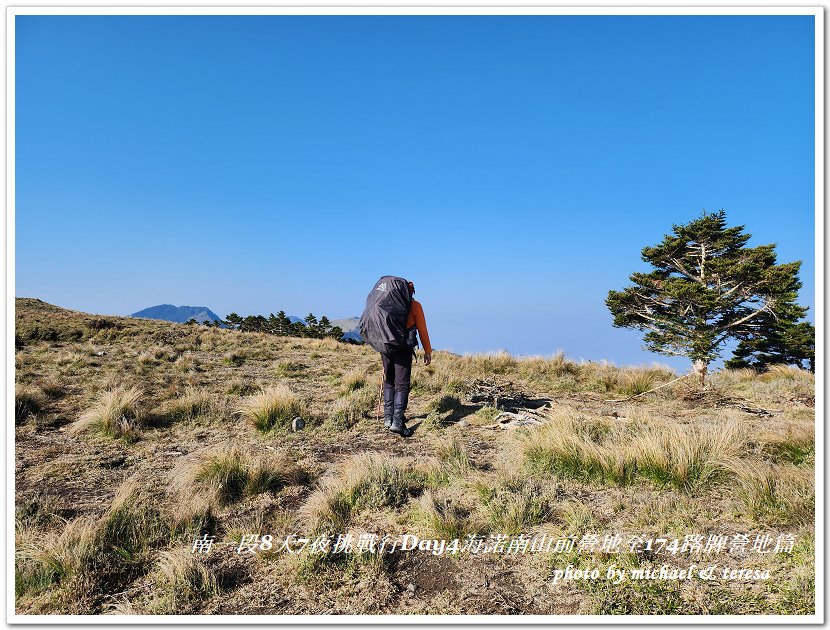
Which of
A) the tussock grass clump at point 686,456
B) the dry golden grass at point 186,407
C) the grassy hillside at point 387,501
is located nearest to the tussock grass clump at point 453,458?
the grassy hillside at point 387,501

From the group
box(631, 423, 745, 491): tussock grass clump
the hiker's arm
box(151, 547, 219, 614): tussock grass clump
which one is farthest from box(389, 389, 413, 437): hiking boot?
box(151, 547, 219, 614): tussock grass clump

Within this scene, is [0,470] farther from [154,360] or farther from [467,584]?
[154,360]

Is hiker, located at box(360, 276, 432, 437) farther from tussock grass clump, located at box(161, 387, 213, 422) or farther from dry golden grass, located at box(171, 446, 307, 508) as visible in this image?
tussock grass clump, located at box(161, 387, 213, 422)

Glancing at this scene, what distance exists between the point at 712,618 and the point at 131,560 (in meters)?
4.28

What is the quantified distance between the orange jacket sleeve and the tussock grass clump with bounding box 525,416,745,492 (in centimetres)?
235

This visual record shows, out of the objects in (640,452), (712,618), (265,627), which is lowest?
(265,627)

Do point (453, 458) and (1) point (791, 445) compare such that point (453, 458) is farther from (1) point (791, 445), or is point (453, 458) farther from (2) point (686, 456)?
(1) point (791, 445)

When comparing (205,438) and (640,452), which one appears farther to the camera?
(205,438)

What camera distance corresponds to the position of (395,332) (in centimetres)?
640

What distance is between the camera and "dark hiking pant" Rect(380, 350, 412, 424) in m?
6.60

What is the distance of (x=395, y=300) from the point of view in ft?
21.1
